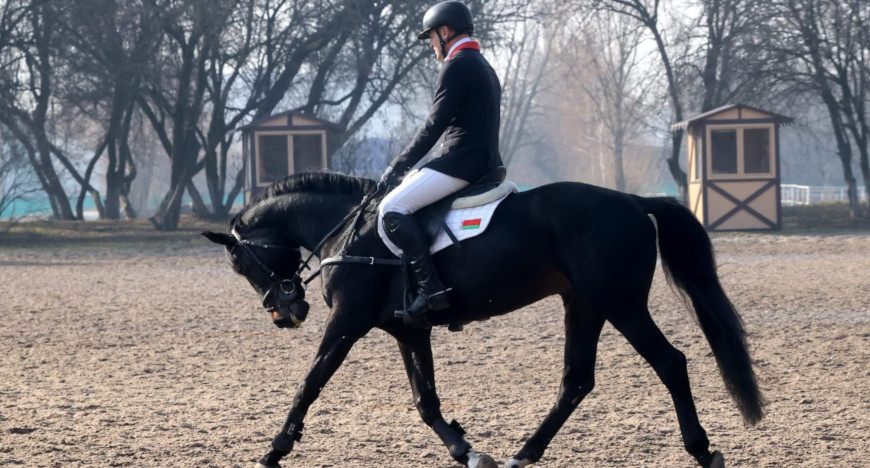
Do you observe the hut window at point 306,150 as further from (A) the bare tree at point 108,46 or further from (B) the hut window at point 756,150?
(B) the hut window at point 756,150

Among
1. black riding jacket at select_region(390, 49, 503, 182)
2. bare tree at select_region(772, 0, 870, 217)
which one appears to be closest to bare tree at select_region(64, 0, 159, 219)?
bare tree at select_region(772, 0, 870, 217)

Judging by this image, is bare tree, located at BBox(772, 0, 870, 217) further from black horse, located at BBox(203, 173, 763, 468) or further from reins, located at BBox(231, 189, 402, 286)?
reins, located at BBox(231, 189, 402, 286)

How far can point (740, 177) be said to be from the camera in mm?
25875

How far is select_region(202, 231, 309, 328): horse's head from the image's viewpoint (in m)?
5.90

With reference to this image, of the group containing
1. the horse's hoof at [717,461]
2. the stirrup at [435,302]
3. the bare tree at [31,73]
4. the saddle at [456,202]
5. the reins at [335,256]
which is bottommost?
the horse's hoof at [717,461]

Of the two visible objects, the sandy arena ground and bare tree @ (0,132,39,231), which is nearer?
the sandy arena ground

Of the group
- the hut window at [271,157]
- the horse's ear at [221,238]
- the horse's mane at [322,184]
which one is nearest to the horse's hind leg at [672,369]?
the horse's mane at [322,184]

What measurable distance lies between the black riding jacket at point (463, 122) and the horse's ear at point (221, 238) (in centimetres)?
109

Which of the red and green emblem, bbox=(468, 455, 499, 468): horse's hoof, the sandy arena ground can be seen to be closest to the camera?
bbox=(468, 455, 499, 468): horse's hoof

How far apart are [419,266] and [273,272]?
1126mm

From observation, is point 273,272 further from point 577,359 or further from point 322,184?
point 577,359

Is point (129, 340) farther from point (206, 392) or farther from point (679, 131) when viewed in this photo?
point (679, 131)

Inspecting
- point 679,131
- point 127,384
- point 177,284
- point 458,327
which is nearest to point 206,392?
point 127,384

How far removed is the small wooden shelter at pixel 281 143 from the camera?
90.1ft
